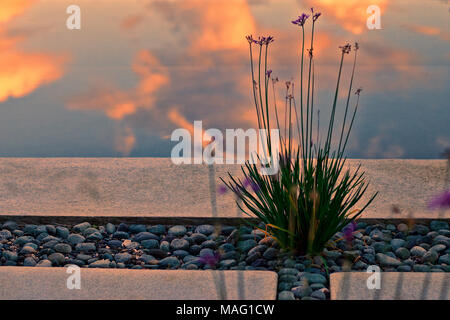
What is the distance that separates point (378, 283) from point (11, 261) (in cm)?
171

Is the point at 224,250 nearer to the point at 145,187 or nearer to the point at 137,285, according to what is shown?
the point at 137,285

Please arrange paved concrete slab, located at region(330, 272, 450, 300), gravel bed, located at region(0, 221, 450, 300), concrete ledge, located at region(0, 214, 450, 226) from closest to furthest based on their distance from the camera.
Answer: paved concrete slab, located at region(330, 272, 450, 300) < gravel bed, located at region(0, 221, 450, 300) < concrete ledge, located at region(0, 214, 450, 226)

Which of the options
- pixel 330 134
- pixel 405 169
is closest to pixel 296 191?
pixel 330 134

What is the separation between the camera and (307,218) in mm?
2650

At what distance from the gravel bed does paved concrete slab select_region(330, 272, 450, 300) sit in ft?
0.27

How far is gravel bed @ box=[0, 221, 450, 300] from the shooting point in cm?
272

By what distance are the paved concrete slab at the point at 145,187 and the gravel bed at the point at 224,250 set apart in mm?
128

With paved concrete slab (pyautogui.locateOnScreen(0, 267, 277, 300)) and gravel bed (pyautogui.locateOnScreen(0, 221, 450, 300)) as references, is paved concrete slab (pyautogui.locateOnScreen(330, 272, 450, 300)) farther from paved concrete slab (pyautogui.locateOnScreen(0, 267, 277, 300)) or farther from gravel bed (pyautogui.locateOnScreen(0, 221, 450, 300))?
paved concrete slab (pyautogui.locateOnScreen(0, 267, 277, 300))

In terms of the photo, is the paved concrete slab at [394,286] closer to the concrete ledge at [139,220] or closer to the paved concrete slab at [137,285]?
the paved concrete slab at [137,285]

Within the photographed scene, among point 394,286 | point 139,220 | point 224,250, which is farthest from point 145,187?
point 394,286

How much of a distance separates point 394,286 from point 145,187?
1883 millimetres

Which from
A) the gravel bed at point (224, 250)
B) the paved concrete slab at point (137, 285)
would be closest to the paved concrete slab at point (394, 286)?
the gravel bed at point (224, 250)

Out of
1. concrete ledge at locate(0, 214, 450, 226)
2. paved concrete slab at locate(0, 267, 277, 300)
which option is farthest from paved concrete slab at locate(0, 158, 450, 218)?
paved concrete slab at locate(0, 267, 277, 300)
